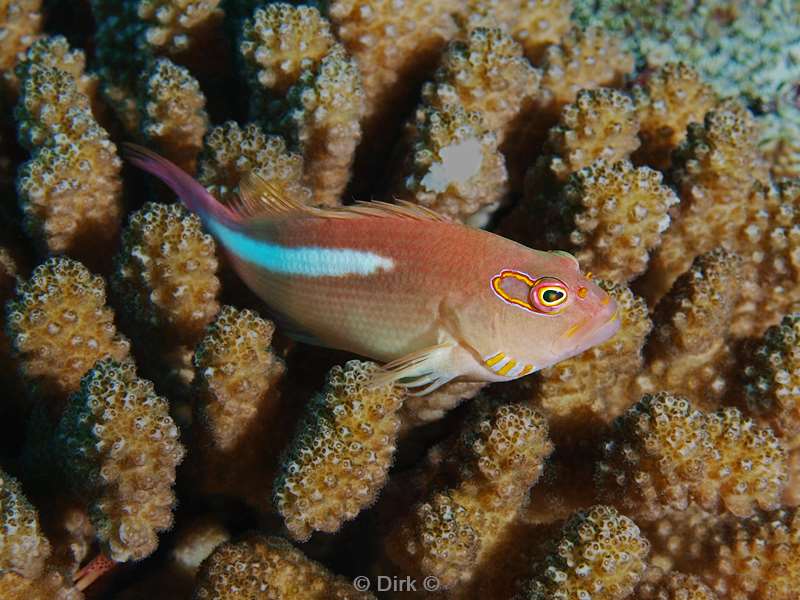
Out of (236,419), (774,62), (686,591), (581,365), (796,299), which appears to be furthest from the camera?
(774,62)

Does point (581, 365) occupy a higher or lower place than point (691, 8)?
lower

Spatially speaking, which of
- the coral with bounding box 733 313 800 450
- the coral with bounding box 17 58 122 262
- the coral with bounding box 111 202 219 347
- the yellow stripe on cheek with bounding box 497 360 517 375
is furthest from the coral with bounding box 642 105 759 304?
the coral with bounding box 17 58 122 262

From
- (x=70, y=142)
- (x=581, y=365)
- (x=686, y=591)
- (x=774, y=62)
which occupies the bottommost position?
(x=686, y=591)

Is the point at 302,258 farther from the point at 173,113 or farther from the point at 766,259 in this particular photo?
the point at 766,259

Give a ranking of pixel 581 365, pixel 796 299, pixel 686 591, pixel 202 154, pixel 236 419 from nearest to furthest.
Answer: pixel 686 591 → pixel 236 419 → pixel 581 365 → pixel 202 154 → pixel 796 299

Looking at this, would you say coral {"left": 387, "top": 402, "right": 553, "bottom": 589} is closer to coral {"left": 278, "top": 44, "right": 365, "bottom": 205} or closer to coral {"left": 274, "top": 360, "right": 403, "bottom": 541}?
coral {"left": 274, "top": 360, "right": 403, "bottom": 541}

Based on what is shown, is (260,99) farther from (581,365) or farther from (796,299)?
(796,299)

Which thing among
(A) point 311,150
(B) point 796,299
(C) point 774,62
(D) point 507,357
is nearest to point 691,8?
(C) point 774,62

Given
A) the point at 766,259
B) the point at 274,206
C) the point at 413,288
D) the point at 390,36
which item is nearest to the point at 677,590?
the point at 413,288
